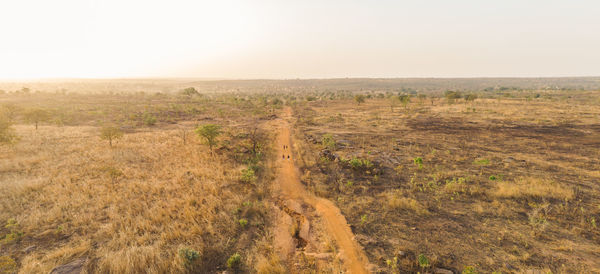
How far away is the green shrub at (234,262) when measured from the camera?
6.72 m

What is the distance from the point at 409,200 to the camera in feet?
33.6

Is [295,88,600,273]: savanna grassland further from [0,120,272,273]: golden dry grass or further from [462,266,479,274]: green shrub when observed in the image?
[0,120,272,273]: golden dry grass

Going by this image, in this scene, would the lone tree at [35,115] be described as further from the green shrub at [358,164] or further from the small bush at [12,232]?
the green shrub at [358,164]

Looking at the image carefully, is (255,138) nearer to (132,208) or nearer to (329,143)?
(329,143)

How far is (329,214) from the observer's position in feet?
31.0

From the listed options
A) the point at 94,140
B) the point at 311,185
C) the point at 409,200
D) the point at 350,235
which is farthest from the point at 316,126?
the point at 94,140

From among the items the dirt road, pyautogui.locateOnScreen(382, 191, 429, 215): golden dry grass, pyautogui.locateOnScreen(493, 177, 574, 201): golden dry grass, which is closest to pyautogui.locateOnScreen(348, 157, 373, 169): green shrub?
the dirt road

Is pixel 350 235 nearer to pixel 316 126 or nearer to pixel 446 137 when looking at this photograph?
pixel 446 137

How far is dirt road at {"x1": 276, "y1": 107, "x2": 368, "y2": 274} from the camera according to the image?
693 cm

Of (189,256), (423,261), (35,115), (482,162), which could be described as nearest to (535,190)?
(482,162)

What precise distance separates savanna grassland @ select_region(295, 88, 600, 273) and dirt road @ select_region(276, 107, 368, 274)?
398mm

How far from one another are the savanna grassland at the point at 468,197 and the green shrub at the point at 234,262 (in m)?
4.24

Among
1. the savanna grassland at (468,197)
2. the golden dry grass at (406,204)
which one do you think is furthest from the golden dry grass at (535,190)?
the golden dry grass at (406,204)

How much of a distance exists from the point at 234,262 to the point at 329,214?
14.2ft
